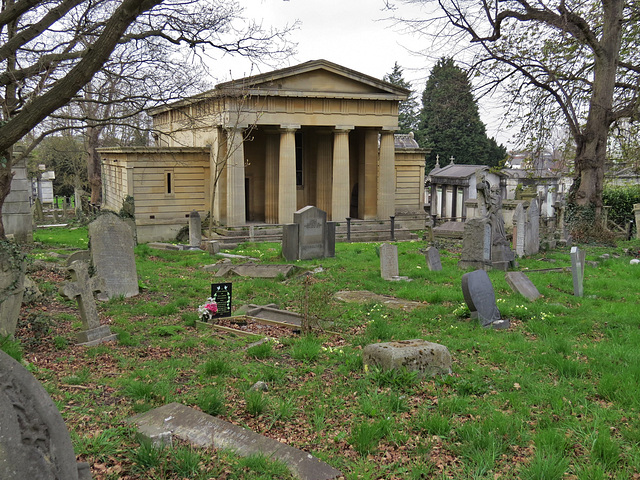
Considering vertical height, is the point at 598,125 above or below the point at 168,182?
above

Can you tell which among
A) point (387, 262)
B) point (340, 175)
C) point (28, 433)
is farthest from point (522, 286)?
point (340, 175)

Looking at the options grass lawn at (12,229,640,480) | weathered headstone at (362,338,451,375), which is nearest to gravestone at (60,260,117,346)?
grass lawn at (12,229,640,480)

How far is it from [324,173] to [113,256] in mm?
19161

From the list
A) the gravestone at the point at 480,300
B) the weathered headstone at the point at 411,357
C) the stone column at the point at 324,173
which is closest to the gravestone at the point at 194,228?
the stone column at the point at 324,173

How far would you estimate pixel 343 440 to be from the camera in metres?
4.89

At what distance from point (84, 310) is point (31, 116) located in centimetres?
265

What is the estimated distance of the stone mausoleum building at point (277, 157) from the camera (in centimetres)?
2436

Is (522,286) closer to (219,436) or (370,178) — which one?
(219,436)

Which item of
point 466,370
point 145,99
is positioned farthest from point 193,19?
point 466,370

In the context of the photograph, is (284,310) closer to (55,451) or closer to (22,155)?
(55,451)

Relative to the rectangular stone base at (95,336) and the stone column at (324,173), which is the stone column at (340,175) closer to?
the stone column at (324,173)

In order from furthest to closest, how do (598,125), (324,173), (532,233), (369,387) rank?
(324,173), (598,125), (532,233), (369,387)

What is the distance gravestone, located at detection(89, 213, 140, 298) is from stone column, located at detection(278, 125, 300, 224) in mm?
14535

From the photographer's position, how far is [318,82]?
2564cm
